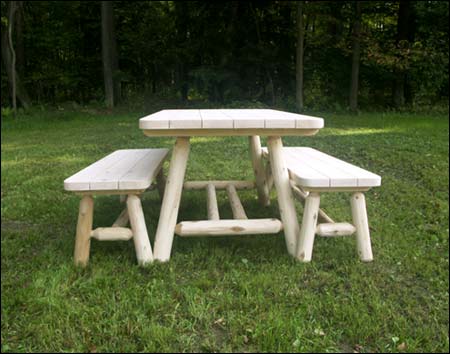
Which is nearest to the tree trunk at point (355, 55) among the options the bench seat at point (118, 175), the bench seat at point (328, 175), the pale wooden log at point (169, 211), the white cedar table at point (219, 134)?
the bench seat at point (328, 175)

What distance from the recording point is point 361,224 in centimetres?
228

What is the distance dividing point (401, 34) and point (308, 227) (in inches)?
423

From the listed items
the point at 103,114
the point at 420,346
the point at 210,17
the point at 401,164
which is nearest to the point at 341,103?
the point at 210,17

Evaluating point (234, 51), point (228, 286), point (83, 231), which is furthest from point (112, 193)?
point (234, 51)

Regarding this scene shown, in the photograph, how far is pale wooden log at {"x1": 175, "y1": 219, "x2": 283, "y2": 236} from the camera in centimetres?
224

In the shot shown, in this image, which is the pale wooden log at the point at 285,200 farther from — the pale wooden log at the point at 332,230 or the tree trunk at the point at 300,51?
the tree trunk at the point at 300,51

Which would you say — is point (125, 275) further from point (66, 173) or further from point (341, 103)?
point (341, 103)

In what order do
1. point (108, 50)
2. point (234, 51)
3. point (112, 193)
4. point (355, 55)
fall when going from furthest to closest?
point (234, 51) → point (108, 50) → point (355, 55) → point (112, 193)

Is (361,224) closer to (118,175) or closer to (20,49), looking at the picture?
(118,175)

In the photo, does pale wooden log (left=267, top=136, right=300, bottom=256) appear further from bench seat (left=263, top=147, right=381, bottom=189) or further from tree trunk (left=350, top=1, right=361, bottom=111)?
tree trunk (left=350, top=1, right=361, bottom=111)

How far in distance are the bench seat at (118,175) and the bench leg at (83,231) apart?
111mm

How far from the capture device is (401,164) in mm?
4301

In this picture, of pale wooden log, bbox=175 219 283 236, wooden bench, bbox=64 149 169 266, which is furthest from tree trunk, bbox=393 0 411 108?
wooden bench, bbox=64 149 169 266

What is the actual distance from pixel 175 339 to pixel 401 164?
3.39 metres
